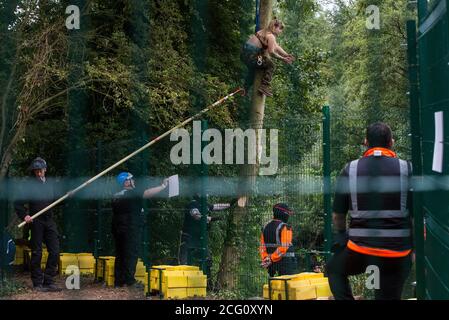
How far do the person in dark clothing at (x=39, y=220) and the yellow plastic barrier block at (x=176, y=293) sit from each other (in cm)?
216

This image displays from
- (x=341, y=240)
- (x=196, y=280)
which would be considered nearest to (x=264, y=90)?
(x=196, y=280)

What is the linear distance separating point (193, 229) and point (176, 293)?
5.79 feet

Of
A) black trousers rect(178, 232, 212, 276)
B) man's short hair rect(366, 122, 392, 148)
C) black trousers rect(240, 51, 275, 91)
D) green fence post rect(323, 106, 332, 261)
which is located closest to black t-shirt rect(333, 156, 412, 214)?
man's short hair rect(366, 122, 392, 148)

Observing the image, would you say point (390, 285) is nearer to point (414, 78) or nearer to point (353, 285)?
point (414, 78)

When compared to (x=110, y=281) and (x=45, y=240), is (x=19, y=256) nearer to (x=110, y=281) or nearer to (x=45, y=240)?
(x=110, y=281)

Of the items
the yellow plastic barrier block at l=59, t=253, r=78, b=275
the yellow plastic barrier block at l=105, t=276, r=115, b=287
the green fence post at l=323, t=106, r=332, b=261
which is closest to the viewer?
the green fence post at l=323, t=106, r=332, b=261

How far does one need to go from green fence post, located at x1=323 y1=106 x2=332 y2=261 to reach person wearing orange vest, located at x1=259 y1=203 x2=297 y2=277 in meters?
0.48

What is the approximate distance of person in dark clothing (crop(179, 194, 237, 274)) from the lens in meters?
11.7

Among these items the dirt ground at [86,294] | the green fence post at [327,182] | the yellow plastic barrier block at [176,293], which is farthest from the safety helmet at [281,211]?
the dirt ground at [86,294]

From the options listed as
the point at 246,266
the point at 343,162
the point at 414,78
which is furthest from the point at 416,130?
the point at 246,266

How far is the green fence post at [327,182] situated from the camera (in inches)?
399

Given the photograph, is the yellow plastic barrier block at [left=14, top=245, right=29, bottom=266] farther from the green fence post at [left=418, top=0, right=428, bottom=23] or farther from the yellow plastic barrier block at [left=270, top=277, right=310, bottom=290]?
the green fence post at [left=418, top=0, right=428, bottom=23]

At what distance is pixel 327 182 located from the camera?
1011 cm

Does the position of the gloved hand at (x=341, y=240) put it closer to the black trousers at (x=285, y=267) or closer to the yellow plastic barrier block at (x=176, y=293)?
the black trousers at (x=285, y=267)
